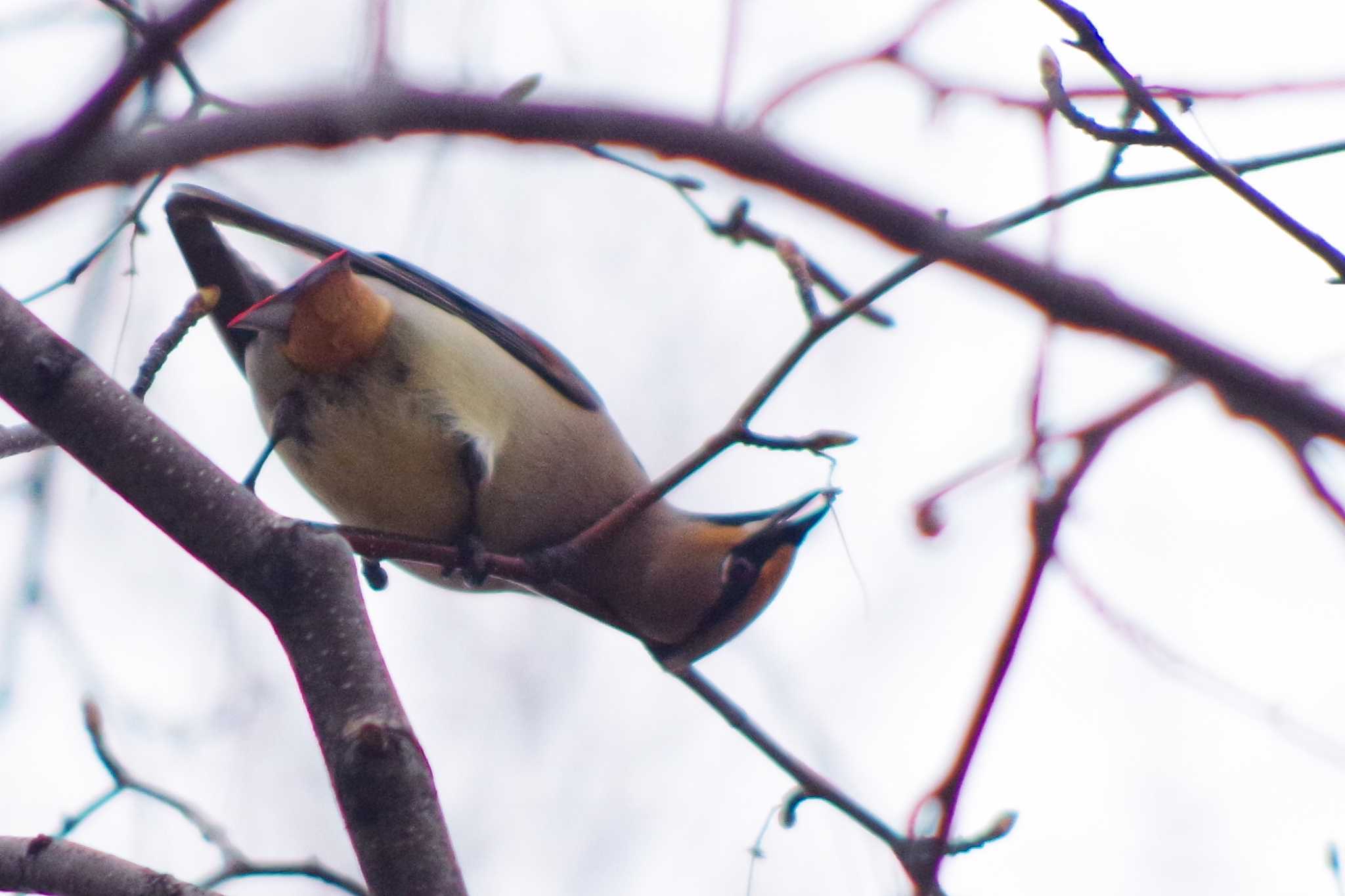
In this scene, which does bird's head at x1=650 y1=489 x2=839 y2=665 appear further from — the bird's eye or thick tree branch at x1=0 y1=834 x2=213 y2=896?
thick tree branch at x1=0 y1=834 x2=213 y2=896

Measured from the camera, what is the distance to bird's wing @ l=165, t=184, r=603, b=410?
3395mm

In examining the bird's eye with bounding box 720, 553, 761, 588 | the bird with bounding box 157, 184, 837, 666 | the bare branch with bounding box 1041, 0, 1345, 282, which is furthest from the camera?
the bird's eye with bounding box 720, 553, 761, 588

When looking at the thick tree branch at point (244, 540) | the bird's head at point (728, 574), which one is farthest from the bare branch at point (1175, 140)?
the bird's head at point (728, 574)

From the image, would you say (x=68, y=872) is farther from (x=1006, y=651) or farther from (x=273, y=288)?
(x=273, y=288)

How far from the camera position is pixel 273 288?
3857 millimetres

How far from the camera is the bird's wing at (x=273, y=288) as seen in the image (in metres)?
3.39

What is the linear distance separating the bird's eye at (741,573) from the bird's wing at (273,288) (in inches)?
27.7

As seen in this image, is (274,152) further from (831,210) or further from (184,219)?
(831,210)

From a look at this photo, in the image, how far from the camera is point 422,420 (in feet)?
11.2

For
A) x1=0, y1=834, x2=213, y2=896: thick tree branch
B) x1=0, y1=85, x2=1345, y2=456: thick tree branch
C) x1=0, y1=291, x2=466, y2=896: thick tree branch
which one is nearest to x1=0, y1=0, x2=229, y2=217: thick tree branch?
x1=0, y1=291, x2=466, y2=896: thick tree branch

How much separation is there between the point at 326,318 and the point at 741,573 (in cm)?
123

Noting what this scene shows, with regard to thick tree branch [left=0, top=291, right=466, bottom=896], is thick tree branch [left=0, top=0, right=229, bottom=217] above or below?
above

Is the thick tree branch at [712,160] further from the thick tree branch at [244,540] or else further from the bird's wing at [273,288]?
the thick tree branch at [244,540]

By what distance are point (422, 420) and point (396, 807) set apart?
6.17 ft
